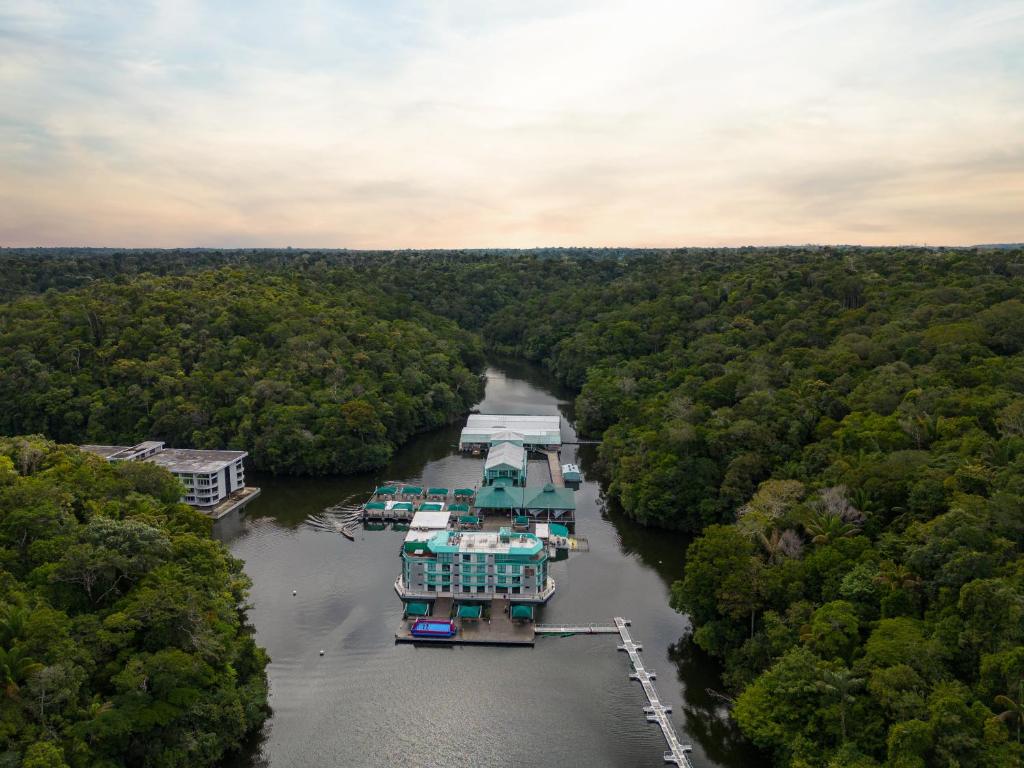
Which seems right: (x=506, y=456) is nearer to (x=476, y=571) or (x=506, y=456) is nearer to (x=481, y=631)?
(x=476, y=571)

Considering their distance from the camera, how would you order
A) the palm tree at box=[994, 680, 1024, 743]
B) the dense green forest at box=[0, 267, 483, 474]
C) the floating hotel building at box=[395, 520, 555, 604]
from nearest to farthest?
the palm tree at box=[994, 680, 1024, 743] → the floating hotel building at box=[395, 520, 555, 604] → the dense green forest at box=[0, 267, 483, 474]

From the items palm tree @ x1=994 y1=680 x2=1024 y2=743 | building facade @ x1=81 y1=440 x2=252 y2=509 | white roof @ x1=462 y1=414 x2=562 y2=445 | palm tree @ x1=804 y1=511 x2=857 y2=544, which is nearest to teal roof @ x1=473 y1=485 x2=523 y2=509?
white roof @ x1=462 y1=414 x2=562 y2=445

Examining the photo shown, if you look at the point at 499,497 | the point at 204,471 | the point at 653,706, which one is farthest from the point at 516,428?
the point at 653,706

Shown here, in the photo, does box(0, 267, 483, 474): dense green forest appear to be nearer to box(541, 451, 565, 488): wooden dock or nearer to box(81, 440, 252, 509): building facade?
box(81, 440, 252, 509): building facade

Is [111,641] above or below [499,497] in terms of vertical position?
above

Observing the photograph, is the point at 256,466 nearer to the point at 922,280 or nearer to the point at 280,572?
the point at 280,572

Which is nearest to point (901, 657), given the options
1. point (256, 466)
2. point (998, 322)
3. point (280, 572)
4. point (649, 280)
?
point (280, 572)

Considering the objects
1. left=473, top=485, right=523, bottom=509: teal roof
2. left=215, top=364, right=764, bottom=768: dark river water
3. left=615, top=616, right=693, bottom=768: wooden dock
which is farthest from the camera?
left=473, top=485, right=523, bottom=509: teal roof
